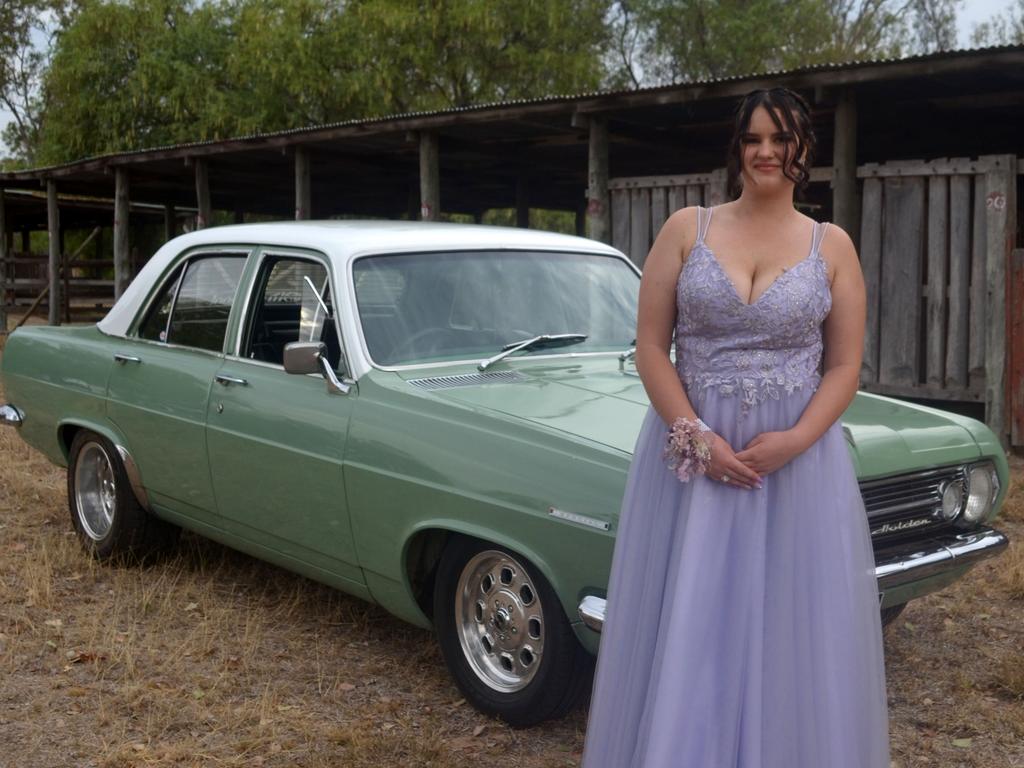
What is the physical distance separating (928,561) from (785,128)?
1716 millimetres

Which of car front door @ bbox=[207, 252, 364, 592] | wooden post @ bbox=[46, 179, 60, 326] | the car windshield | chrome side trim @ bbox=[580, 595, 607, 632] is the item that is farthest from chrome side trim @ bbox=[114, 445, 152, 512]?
wooden post @ bbox=[46, 179, 60, 326]

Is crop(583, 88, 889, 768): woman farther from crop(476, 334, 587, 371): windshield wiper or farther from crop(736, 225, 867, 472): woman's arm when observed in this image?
crop(476, 334, 587, 371): windshield wiper

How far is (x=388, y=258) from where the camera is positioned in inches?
181

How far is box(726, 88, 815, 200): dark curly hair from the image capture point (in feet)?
8.91

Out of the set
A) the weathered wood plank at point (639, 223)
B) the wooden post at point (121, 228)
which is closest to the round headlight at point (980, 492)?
the weathered wood plank at point (639, 223)

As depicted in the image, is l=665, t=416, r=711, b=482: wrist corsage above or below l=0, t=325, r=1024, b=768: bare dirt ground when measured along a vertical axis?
above

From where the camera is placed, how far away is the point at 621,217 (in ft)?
35.6

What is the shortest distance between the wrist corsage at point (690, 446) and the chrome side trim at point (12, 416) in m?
4.54

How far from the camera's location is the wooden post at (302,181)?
45.5ft

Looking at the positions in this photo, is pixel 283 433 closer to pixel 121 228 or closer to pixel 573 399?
pixel 573 399

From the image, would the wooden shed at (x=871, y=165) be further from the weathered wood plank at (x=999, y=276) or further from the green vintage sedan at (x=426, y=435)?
the green vintage sedan at (x=426, y=435)

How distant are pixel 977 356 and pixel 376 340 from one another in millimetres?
5951

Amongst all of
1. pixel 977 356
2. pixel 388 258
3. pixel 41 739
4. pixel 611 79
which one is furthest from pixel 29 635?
pixel 611 79

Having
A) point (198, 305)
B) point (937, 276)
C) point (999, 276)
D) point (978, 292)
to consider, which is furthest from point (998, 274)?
point (198, 305)
